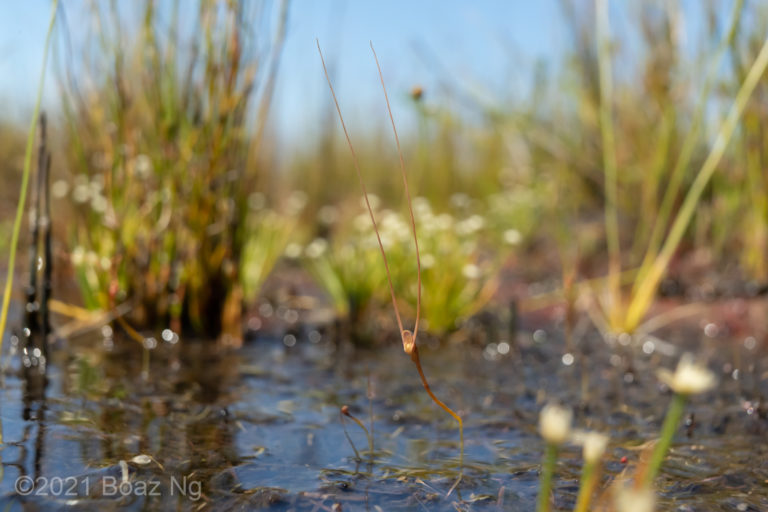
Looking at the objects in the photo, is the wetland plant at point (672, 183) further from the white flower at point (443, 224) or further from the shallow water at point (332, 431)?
the white flower at point (443, 224)

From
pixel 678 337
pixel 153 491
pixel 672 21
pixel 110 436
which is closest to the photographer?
pixel 153 491

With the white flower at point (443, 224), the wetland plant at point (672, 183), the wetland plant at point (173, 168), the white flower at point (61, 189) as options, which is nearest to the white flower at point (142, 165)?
the wetland plant at point (173, 168)

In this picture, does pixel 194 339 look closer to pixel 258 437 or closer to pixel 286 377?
pixel 286 377

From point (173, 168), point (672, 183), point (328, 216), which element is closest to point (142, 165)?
point (173, 168)

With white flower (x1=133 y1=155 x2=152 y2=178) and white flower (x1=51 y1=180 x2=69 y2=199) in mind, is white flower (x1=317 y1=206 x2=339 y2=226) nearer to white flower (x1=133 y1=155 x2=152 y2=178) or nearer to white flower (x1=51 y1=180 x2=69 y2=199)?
white flower (x1=51 y1=180 x2=69 y2=199)

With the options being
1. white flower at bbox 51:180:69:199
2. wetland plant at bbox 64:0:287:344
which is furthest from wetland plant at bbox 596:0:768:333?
white flower at bbox 51:180:69:199

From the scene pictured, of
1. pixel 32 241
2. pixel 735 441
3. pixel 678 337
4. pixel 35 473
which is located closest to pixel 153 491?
pixel 35 473

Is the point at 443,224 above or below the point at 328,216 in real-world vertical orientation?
below

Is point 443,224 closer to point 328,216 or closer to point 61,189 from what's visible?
point 328,216
